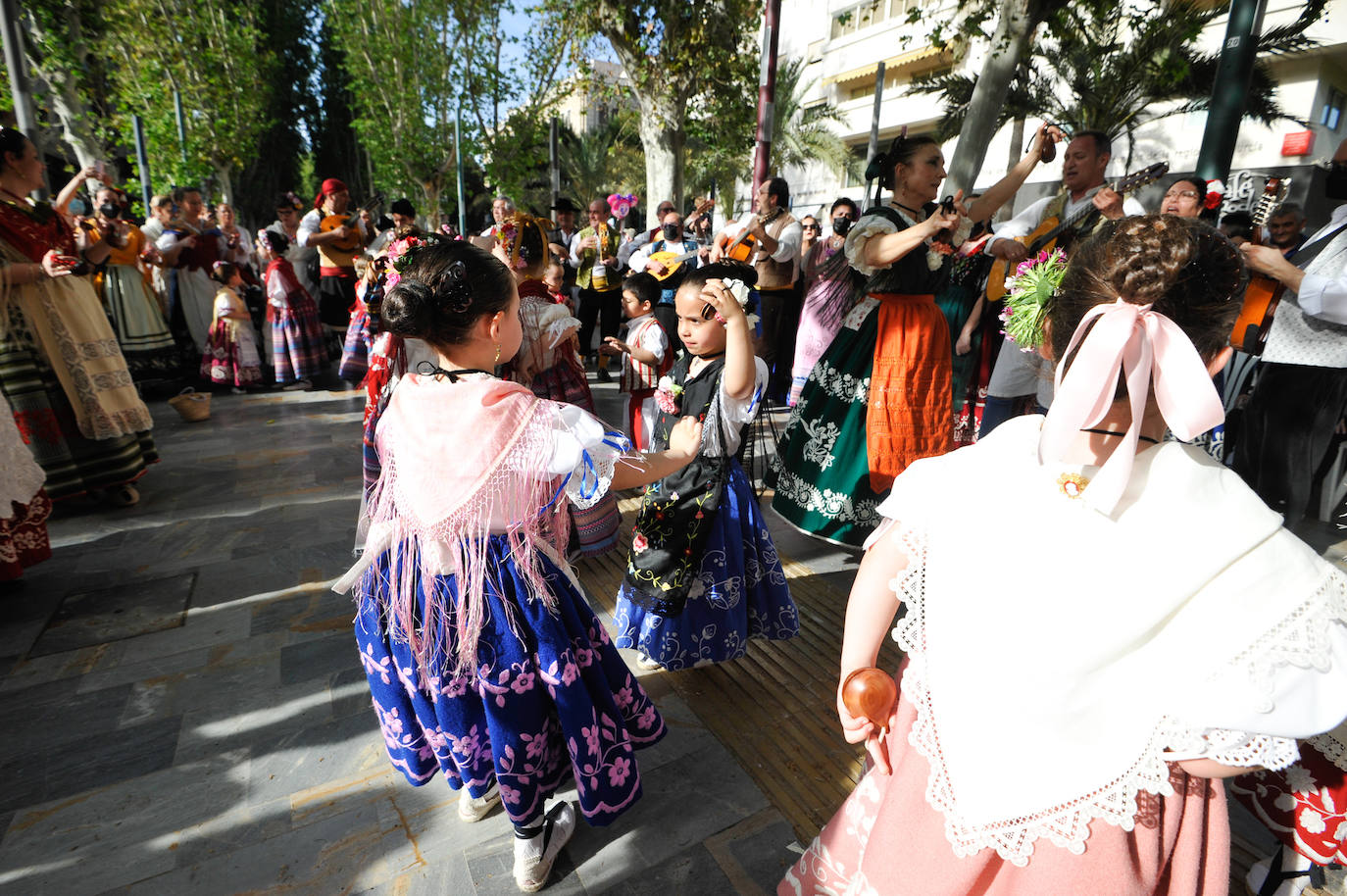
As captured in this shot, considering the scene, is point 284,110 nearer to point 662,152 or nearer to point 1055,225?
point 662,152

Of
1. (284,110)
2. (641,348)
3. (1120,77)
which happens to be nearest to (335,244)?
(641,348)

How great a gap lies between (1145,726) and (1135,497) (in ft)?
1.16

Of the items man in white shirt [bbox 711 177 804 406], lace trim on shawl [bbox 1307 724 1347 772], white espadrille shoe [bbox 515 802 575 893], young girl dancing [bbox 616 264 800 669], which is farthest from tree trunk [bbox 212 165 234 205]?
lace trim on shawl [bbox 1307 724 1347 772]

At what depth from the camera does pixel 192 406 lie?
6078mm

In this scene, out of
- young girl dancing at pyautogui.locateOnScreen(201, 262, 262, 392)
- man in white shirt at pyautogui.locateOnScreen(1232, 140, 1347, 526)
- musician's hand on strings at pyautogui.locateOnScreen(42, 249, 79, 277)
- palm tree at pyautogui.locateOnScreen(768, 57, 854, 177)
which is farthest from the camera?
palm tree at pyautogui.locateOnScreen(768, 57, 854, 177)

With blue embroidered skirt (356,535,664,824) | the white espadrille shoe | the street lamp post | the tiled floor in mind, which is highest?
the street lamp post

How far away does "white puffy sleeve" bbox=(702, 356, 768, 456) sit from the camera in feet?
7.72

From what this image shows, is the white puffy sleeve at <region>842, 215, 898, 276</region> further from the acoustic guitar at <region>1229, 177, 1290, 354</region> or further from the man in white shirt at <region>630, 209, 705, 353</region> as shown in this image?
the man in white shirt at <region>630, 209, 705, 353</region>

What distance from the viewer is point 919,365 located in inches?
120

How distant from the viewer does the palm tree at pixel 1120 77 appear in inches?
431

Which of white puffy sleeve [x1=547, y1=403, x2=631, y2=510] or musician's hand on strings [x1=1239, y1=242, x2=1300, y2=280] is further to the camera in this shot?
musician's hand on strings [x1=1239, y1=242, x2=1300, y2=280]

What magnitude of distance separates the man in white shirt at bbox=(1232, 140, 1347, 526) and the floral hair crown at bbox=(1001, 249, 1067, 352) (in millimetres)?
2572

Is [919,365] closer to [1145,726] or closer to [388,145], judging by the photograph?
[1145,726]

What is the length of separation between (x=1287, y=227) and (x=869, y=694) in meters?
5.57
